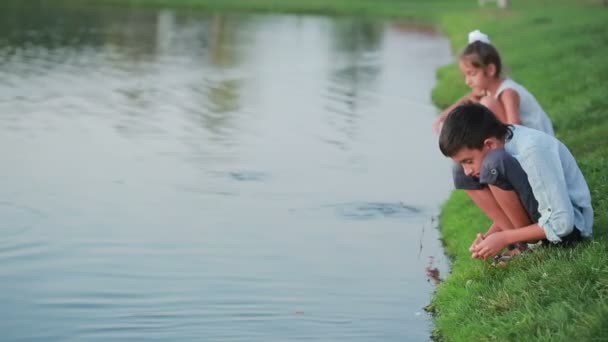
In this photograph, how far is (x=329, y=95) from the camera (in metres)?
20.8

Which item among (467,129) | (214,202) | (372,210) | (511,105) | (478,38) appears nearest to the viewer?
(467,129)

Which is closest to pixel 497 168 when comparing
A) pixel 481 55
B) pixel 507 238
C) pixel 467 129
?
pixel 467 129

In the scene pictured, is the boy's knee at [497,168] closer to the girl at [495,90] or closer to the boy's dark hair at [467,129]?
the boy's dark hair at [467,129]

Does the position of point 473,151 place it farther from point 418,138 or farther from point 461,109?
point 418,138

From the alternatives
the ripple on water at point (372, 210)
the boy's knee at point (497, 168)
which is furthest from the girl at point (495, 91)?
the ripple on water at point (372, 210)

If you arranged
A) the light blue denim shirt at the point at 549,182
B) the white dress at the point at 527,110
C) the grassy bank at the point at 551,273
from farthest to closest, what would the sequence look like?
the white dress at the point at 527,110 < the light blue denim shirt at the point at 549,182 < the grassy bank at the point at 551,273

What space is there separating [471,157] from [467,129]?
0.21 metres

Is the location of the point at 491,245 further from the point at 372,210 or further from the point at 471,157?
the point at 372,210

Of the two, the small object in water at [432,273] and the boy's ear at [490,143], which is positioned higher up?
the boy's ear at [490,143]

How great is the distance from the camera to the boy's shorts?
6984 mm

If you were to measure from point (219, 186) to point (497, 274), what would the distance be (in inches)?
202

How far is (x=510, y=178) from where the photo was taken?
23.1 ft

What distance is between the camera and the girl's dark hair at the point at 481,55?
28.4 ft

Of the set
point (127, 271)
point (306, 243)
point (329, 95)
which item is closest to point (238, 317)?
point (127, 271)
